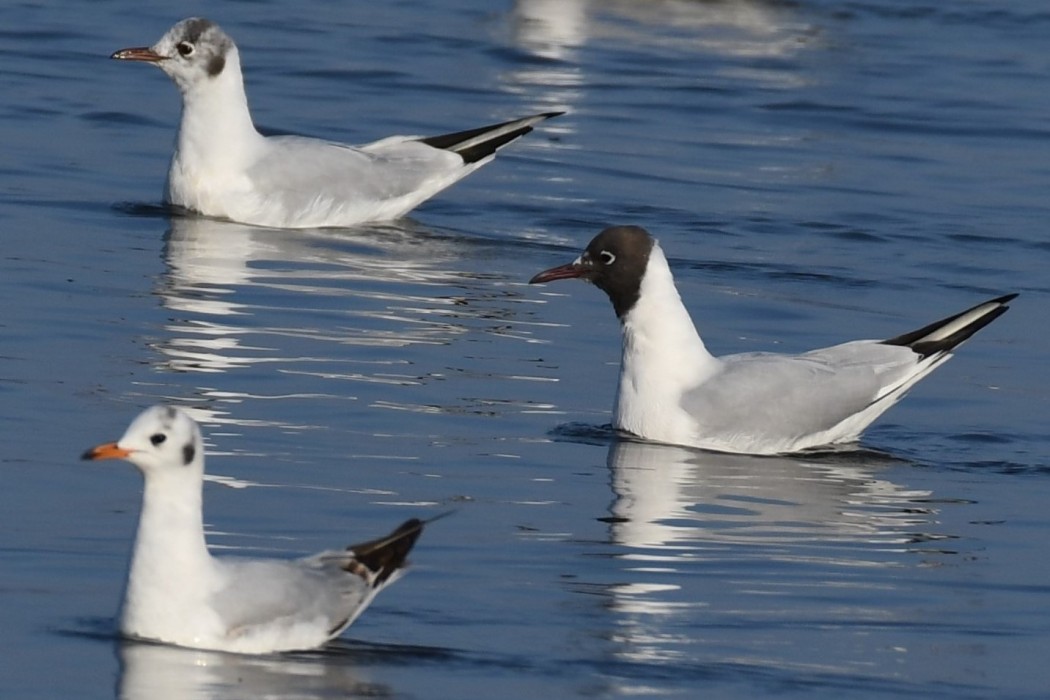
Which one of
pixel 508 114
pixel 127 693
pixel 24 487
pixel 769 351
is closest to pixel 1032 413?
pixel 769 351

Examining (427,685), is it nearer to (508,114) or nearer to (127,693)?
(127,693)

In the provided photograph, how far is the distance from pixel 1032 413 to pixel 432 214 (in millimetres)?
6485

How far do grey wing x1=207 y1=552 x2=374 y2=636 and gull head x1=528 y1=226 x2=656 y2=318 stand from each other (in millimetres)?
4250

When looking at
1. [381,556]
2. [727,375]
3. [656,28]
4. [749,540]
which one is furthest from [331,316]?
[656,28]

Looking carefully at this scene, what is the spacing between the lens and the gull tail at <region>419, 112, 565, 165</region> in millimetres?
18172

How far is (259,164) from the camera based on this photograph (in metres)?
17.2

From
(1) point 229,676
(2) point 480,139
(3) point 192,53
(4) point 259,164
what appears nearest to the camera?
(1) point 229,676

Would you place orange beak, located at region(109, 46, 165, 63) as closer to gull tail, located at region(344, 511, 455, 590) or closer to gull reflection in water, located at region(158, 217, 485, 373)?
gull reflection in water, located at region(158, 217, 485, 373)

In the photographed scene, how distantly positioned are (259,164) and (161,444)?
9199 millimetres

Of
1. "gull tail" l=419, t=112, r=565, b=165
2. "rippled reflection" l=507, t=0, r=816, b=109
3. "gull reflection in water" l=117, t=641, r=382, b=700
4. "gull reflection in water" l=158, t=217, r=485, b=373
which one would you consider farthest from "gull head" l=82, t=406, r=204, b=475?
→ "rippled reflection" l=507, t=0, r=816, b=109

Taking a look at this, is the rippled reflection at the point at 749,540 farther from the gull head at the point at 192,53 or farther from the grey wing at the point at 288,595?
the gull head at the point at 192,53

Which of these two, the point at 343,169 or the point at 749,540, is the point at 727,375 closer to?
the point at 749,540

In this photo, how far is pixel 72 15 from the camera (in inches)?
1032

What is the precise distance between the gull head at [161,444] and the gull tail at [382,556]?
63 centimetres
